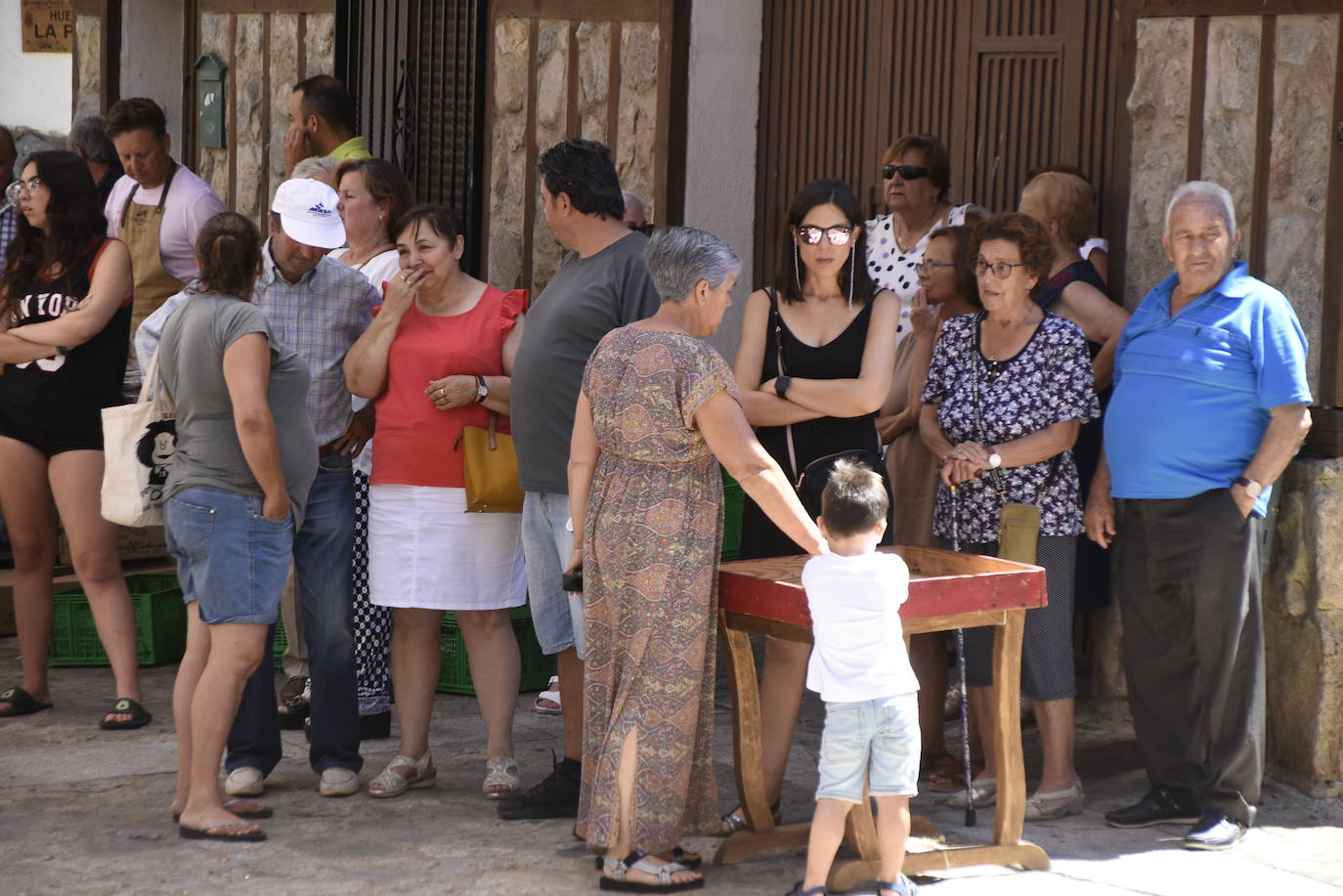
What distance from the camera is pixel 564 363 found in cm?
469

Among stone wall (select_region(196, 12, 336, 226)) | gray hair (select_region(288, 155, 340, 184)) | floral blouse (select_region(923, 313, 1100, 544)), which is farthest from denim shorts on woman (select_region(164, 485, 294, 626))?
stone wall (select_region(196, 12, 336, 226))

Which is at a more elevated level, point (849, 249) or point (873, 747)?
point (849, 249)

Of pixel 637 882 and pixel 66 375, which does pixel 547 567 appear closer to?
pixel 637 882

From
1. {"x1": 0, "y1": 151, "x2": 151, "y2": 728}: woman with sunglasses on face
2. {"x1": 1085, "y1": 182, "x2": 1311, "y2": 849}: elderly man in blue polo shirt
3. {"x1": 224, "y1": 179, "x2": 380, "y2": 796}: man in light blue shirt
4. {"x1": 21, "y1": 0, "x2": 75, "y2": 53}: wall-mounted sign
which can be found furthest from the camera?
{"x1": 21, "y1": 0, "x2": 75, "y2": 53}: wall-mounted sign

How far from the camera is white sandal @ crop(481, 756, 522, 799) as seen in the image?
4.98 meters

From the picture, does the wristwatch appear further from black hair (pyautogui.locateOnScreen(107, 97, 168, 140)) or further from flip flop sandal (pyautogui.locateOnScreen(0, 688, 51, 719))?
black hair (pyautogui.locateOnScreen(107, 97, 168, 140))

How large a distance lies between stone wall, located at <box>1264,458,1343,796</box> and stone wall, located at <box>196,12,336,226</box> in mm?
4988

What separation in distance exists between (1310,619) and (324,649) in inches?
118

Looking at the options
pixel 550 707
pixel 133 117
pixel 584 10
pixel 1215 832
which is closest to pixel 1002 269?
pixel 1215 832

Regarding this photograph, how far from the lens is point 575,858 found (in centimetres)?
439

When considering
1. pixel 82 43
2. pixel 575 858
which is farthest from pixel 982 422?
pixel 82 43

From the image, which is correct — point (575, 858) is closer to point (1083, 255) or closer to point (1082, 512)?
point (1082, 512)

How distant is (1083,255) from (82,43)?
21.3ft

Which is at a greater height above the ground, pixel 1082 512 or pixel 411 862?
pixel 1082 512
